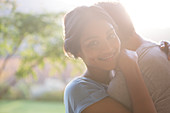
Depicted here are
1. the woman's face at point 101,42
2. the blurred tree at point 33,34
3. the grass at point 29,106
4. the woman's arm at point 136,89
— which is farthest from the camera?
the grass at point 29,106

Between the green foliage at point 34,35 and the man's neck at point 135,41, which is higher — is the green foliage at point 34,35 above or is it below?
below

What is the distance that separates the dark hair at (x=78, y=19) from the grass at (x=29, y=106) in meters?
10.6

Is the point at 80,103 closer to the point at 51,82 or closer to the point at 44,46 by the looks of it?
the point at 44,46

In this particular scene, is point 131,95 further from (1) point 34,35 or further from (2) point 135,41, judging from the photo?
(1) point 34,35

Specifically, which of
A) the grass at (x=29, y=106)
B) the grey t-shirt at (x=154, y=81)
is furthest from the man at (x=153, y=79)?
the grass at (x=29, y=106)

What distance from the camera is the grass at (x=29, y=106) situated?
11388 mm

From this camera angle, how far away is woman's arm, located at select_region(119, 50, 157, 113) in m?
1.01

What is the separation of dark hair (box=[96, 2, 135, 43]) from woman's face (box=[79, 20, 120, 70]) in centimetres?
7

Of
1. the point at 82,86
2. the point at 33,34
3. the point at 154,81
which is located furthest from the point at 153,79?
the point at 33,34

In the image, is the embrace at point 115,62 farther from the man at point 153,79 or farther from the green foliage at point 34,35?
the green foliage at point 34,35

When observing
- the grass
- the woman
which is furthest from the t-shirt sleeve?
the grass

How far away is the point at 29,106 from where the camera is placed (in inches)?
488

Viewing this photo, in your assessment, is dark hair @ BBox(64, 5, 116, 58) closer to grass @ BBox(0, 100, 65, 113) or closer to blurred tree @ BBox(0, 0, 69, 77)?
blurred tree @ BBox(0, 0, 69, 77)

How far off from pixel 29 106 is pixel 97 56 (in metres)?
11.9
